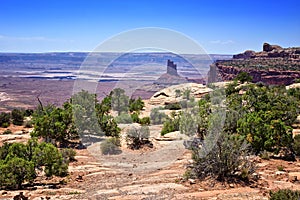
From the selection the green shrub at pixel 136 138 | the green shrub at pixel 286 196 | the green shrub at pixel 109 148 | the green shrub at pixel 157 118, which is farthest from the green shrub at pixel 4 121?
the green shrub at pixel 286 196

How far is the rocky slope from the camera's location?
61156 millimetres

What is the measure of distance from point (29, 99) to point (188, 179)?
3025 inches

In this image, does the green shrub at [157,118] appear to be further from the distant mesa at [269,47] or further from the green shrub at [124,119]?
the distant mesa at [269,47]

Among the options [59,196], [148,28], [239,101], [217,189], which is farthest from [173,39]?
[239,101]

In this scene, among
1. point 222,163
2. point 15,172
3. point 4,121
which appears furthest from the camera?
point 4,121

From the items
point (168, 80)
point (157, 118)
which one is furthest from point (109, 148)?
point (168, 80)

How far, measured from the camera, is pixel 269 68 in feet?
219

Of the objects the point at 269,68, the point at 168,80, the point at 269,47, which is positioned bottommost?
the point at 168,80

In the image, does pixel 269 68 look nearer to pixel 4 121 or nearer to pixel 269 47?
pixel 269 47

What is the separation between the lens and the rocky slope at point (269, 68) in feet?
201

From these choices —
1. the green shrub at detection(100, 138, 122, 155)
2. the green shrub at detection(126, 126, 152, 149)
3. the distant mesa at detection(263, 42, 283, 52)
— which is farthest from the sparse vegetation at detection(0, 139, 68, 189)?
the distant mesa at detection(263, 42, 283, 52)

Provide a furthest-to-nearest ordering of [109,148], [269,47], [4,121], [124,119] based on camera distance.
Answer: [269,47], [4,121], [124,119], [109,148]

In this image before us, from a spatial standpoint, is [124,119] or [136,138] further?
[124,119]

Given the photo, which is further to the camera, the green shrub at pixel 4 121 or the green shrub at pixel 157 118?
the green shrub at pixel 4 121
